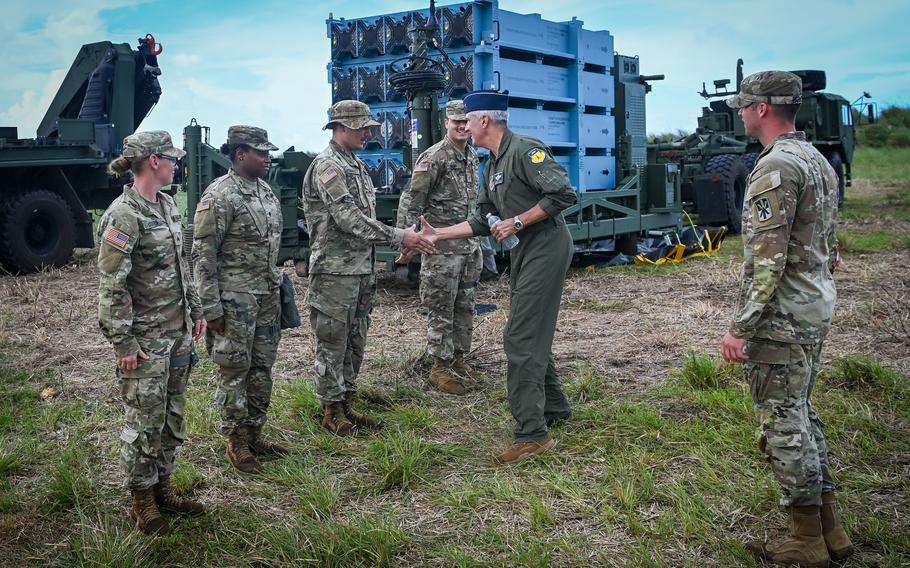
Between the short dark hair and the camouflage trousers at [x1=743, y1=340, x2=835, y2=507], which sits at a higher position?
the short dark hair

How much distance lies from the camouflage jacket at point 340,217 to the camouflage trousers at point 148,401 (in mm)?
1313

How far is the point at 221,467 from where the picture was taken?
4492mm

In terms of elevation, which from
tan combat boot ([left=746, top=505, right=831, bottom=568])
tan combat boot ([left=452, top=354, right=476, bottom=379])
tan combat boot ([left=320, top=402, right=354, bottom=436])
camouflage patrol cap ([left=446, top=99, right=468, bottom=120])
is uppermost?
camouflage patrol cap ([left=446, top=99, right=468, bottom=120])

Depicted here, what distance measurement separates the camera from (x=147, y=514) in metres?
3.71

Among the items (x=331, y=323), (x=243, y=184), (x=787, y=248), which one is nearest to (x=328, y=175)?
(x=243, y=184)

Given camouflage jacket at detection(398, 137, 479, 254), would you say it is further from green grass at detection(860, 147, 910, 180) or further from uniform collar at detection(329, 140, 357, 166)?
green grass at detection(860, 147, 910, 180)

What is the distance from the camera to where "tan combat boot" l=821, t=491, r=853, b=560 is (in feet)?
10.9

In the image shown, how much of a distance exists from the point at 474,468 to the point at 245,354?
132cm

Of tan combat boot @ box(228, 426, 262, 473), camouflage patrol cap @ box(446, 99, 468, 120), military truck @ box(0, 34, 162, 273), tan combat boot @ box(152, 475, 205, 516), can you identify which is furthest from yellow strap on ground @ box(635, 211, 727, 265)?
tan combat boot @ box(152, 475, 205, 516)

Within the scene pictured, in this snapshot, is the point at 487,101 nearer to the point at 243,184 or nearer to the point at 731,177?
the point at 243,184

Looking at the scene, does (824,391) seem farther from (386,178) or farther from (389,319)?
(386,178)

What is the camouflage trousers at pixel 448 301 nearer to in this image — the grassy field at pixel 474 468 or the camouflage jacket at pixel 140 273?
the grassy field at pixel 474 468

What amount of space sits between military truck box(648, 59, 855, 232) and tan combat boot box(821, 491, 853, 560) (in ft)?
35.9

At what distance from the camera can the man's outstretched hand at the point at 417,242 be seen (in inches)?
205
